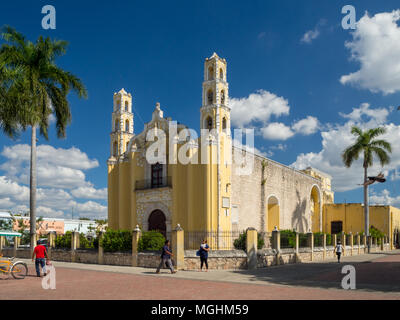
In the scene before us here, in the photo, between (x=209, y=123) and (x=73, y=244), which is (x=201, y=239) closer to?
(x=73, y=244)

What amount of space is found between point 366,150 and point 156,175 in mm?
18684

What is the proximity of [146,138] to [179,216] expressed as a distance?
5926 millimetres

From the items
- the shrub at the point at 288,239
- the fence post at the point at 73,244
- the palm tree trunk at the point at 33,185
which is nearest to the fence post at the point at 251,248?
the shrub at the point at 288,239

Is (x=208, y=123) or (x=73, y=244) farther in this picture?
(x=208, y=123)

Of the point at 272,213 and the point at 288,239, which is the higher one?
the point at 272,213

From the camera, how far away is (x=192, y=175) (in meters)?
23.7

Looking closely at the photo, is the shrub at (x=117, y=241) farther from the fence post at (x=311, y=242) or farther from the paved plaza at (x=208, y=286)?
the fence post at (x=311, y=242)

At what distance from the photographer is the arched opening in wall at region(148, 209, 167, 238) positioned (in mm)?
25438

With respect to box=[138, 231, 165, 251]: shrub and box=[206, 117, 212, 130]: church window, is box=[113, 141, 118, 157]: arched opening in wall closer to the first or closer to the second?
box=[206, 117, 212, 130]: church window

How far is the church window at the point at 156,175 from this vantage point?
1029 inches

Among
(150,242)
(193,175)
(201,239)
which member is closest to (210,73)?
(193,175)

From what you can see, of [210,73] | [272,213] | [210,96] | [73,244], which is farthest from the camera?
[272,213]

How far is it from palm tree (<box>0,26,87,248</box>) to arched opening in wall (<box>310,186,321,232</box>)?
84.5 ft
